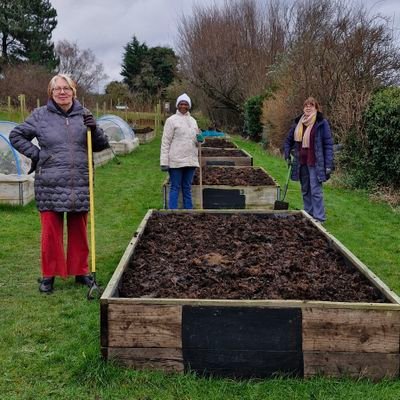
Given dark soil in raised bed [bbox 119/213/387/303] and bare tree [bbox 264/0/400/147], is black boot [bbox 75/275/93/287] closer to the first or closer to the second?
dark soil in raised bed [bbox 119/213/387/303]

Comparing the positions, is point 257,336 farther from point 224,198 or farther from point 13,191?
point 13,191

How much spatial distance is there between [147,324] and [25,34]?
1788 inches

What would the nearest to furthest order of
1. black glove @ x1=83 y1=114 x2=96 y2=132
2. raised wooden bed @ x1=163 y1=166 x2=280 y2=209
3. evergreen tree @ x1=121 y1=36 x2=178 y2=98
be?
black glove @ x1=83 y1=114 x2=96 y2=132 → raised wooden bed @ x1=163 y1=166 x2=280 y2=209 → evergreen tree @ x1=121 y1=36 x2=178 y2=98

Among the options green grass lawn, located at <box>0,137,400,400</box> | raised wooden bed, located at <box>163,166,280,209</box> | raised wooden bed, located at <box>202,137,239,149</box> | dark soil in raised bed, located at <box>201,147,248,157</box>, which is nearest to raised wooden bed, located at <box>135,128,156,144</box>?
raised wooden bed, located at <box>202,137,239,149</box>

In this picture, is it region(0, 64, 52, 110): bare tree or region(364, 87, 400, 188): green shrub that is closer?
region(364, 87, 400, 188): green shrub

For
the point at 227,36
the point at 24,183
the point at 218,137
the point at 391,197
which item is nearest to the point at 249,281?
the point at 24,183

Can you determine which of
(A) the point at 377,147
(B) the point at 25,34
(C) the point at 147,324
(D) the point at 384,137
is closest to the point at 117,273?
(C) the point at 147,324

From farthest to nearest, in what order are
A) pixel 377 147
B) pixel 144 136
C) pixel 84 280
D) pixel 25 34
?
pixel 25 34, pixel 144 136, pixel 377 147, pixel 84 280

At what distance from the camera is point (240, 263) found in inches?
166

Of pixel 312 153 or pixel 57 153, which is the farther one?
pixel 312 153

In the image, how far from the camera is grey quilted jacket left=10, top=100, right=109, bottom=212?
4414 millimetres

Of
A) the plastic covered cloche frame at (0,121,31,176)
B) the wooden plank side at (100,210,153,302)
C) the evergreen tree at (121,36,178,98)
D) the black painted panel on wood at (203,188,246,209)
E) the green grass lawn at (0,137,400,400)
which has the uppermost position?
the evergreen tree at (121,36,178,98)

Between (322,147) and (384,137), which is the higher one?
(384,137)

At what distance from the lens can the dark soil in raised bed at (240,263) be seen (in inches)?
140
